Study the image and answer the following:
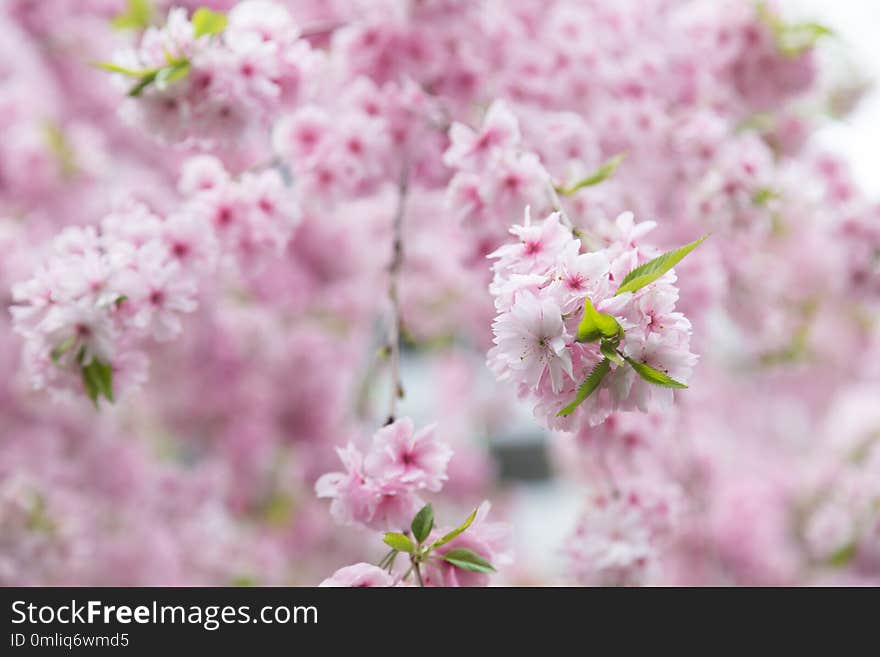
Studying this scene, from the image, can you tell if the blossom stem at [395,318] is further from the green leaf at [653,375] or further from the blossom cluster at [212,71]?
the green leaf at [653,375]

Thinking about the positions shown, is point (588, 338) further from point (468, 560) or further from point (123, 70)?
point (123, 70)

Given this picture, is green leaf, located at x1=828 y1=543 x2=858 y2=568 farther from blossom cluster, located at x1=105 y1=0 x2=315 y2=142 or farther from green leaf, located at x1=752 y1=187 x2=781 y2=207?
blossom cluster, located at x1=105 y1=0 x2=315 y2=142

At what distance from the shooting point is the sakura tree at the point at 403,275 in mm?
946

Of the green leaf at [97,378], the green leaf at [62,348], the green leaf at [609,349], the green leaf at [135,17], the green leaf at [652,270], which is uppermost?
the green leaf at [135,17]

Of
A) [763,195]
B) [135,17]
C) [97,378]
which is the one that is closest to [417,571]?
[97,378]

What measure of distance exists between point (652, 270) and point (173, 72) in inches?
30.1

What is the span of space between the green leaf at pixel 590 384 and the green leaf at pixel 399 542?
9.4 inches

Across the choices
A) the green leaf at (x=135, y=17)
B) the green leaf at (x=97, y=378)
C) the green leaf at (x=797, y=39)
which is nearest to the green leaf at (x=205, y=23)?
the green leaf at (x=97, y=378)

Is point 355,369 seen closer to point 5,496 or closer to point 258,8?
point 5,496

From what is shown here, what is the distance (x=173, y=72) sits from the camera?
1165 millimetres

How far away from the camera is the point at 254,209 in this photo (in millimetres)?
1285

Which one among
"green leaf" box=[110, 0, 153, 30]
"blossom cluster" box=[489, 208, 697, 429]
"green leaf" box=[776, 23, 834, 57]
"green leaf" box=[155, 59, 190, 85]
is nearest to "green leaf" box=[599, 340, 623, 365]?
"blossom cluster" box=[489, 208, 697, 429]

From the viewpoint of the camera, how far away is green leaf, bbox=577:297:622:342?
0.75m
